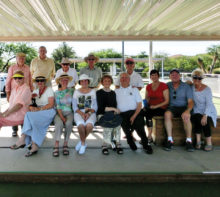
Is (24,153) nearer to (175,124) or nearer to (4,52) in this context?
(175,124)

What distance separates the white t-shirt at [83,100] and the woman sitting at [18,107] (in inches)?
33.7

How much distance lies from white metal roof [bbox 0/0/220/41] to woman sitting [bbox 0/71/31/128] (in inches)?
56.8

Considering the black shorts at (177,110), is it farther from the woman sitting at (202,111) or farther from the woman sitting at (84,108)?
the woman sitting at (84,108)

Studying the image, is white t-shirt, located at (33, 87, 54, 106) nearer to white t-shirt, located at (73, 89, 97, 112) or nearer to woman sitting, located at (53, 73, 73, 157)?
woman sitting, located at (53, 73, 73, 157)

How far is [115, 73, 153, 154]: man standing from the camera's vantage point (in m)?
3.99

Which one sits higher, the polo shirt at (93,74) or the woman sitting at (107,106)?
the polo shirt at (93,74)

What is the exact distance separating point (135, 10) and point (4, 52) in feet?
115

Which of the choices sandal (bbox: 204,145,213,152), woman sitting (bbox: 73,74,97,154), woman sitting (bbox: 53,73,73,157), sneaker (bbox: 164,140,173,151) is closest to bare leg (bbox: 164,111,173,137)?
sneaker (bbox: 164,140,173,151)

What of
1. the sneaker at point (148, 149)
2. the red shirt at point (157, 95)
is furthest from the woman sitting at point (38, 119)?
the red shirt at point (157, 95)

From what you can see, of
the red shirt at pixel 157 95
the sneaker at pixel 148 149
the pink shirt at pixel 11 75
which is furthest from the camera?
the pink shirt at pixel 11 75

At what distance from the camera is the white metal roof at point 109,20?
4191 millimetres

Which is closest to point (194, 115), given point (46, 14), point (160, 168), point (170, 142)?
point (170, 142)

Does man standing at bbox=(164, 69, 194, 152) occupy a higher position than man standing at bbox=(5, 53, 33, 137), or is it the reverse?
man standing at bbox=(5, 53, 33, 137)
